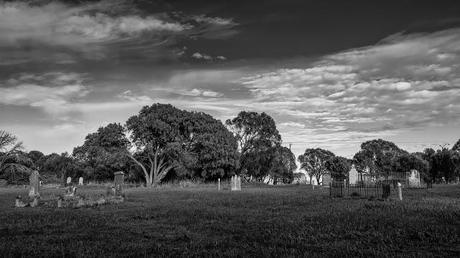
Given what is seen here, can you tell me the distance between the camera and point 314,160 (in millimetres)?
132500

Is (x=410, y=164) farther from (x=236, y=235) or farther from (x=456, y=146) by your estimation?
Result: (x=236, y=235)

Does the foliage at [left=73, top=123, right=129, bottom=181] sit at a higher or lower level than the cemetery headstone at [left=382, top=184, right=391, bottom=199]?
higher

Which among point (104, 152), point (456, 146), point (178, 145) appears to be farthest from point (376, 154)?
point (104, 152)

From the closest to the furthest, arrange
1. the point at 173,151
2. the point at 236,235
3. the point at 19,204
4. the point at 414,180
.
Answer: the point at 236,235 < the point at 19,204 < the point at 414,180 < the point at 173,151

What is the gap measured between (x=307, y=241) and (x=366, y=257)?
1848 millimetres

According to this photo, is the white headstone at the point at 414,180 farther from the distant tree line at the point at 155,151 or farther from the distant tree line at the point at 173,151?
the distant tree line at the point at 155,151

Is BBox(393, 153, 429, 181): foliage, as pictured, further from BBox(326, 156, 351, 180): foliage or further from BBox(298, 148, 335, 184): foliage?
BBox(298, 148, 335, 184): foliage

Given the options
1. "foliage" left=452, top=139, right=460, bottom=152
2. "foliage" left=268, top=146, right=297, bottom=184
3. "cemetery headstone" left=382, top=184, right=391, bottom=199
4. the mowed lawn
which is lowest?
the mowed lawn

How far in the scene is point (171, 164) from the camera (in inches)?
2542

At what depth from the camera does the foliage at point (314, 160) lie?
5118 inches

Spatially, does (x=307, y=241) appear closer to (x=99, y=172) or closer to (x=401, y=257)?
(x=401, y=257)

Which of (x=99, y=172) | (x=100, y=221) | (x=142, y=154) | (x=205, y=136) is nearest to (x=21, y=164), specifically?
(x=99, y=172)

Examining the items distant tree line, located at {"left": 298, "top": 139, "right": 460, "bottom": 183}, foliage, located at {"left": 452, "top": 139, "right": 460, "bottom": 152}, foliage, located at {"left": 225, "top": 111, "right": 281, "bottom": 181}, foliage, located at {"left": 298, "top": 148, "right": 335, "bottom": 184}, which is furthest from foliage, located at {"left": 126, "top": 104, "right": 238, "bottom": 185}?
foliage, located at {"left": 298, "top": 148, "right": 335, "bottom": 184}

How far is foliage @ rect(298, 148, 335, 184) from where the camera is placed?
130 meters
